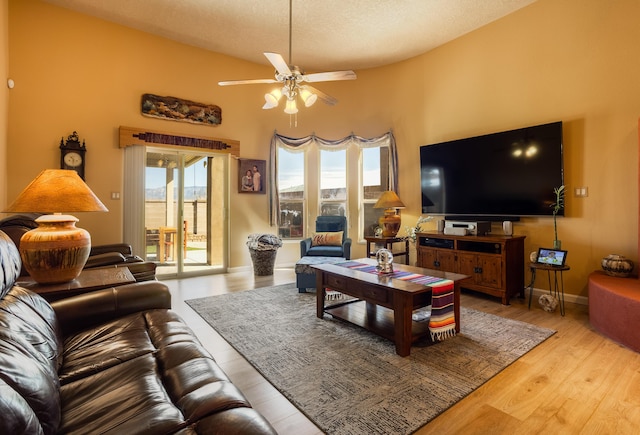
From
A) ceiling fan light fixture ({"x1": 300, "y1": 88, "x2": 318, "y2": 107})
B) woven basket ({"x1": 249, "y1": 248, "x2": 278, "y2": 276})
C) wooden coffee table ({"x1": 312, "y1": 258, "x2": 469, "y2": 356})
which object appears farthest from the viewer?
woven basket ({"x1": 249, "y1": 248, "x2": 278, "y2": 276})

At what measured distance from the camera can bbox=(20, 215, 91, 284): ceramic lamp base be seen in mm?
2086

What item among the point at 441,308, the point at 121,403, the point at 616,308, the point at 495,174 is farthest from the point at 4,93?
the point at 616,308

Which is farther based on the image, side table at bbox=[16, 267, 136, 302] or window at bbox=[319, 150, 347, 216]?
window at bbox=[319, 150, 347, 216]

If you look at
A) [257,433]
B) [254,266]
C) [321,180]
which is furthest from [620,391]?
[321,180]

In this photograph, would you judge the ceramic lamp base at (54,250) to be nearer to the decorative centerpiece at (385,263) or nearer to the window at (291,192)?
the decorative centerpiece at (385,263)

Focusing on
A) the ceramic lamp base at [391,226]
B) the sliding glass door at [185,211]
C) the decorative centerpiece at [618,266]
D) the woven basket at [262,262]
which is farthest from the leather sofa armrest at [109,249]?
the decorative centerpiece at [618,266]

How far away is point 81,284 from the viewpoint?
2172 millimetres

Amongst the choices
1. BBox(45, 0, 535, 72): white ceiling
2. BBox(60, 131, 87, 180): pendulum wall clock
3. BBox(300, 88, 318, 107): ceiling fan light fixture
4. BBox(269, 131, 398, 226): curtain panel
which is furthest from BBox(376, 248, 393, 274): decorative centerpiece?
BBox(60, 131, 87, 180): pendulum wall clock

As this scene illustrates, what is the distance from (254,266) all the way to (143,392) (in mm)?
4101

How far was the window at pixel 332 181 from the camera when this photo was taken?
244 inches

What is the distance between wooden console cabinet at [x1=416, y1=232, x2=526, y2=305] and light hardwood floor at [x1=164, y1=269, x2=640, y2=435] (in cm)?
86

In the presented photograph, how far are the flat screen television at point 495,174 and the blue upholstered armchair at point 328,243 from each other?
1.36m

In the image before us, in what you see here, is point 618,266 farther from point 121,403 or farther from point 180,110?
point 180,110

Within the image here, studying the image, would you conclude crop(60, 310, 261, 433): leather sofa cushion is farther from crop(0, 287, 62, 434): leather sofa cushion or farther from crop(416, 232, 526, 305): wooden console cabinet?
crop(416, 232, 526, 305): wooden console cabinet
